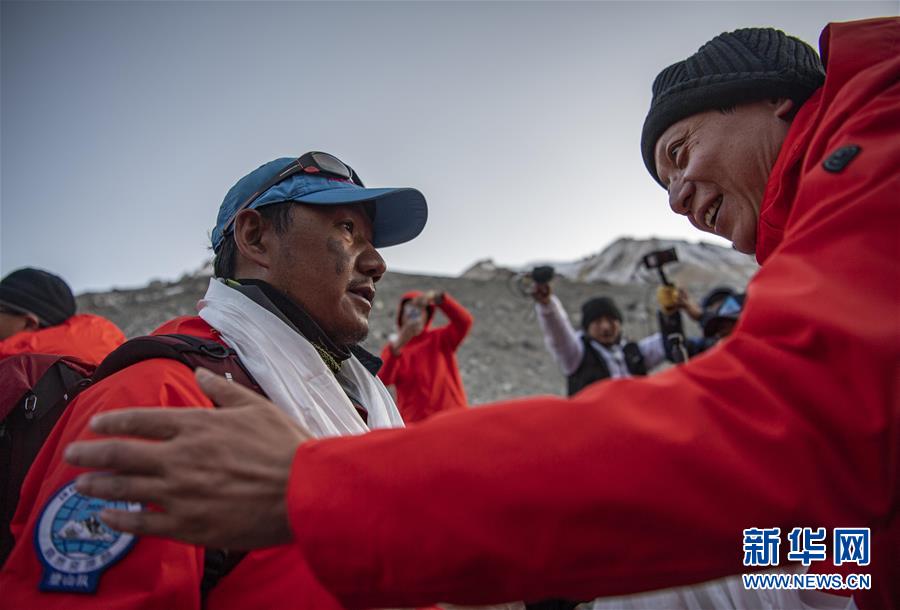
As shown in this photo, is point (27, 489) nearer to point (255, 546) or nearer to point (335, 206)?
point (255, 546)

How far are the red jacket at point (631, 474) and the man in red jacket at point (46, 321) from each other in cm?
282

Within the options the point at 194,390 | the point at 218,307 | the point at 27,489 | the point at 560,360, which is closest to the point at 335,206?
the point at 218,307

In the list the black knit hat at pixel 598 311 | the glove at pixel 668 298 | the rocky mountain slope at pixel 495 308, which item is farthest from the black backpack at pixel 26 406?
the rocky mountain slope at pixel 495 308

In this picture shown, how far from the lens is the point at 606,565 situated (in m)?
0.80

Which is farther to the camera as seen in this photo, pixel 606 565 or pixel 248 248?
pixel 248 248

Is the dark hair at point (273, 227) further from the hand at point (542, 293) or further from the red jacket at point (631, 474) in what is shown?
the hand at point (542, 293)

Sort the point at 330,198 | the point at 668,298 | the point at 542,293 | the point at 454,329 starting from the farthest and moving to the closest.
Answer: the point at 542,293 → the point at 454,329 → the point at 668,298 → the point at 330,198

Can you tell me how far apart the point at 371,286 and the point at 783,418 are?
63.9 inches

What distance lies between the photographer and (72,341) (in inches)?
123

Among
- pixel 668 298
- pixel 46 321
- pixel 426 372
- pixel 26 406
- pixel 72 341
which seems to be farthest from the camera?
pixel 426 372

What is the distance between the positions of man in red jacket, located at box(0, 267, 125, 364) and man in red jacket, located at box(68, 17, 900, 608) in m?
2.70

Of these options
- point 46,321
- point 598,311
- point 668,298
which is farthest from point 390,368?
point 46,321

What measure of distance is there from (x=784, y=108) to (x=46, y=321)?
12.7 ft

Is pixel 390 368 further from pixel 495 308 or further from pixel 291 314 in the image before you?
pixel 495 308
